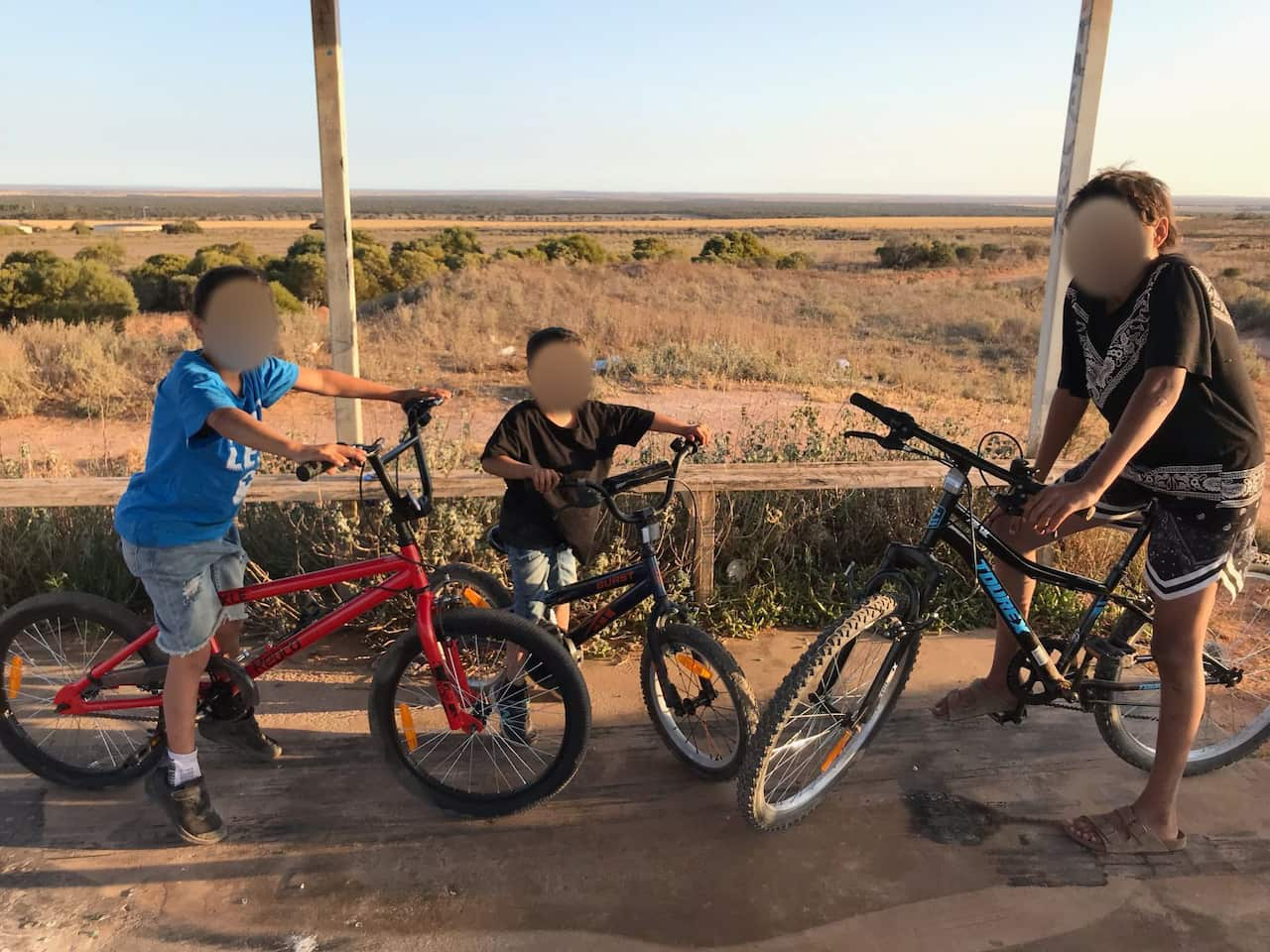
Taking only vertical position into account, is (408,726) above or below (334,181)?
below

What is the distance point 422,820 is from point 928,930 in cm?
155

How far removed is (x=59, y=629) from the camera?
3188 millimetres

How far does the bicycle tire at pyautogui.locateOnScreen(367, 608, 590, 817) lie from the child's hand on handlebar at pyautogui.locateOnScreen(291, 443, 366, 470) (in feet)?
1.94

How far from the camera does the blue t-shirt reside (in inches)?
102

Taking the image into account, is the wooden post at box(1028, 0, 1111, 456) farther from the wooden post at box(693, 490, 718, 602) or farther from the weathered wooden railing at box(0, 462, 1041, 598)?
the wooden post at box(693, 490, 718, 602)

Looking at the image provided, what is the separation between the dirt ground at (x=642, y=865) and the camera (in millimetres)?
2545

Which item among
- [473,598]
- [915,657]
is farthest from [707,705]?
[473,598]

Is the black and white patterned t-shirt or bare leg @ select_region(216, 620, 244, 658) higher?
the black and white patterned t-shirt

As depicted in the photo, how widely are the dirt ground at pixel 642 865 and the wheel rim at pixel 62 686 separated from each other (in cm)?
15

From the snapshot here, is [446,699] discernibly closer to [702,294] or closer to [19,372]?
[19,372]

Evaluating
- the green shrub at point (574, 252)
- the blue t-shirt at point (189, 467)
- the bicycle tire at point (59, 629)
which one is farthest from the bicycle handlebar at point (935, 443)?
the green shrub at point (574, 252)

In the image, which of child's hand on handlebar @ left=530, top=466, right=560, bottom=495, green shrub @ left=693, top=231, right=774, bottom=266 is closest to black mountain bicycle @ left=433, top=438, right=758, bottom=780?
child's hand on handlebar @ left=530, top=466, right=560, bottom=495

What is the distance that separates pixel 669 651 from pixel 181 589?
1517mm

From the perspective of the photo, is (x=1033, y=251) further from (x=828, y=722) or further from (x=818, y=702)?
(x=818, y=702)
